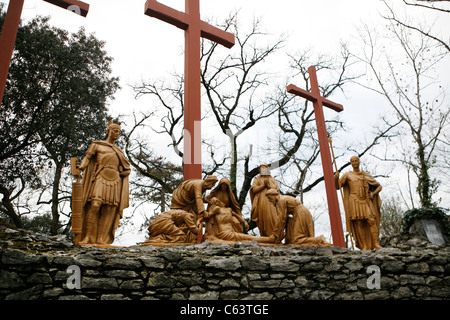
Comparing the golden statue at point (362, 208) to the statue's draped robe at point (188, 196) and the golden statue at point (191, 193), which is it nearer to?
the golden statue at point (191, 193)

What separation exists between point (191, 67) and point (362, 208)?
14.4ft

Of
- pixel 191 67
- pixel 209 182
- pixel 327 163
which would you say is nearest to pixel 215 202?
pixel 209 182

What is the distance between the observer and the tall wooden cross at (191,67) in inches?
265

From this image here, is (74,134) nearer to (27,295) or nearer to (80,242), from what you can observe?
(80,242)

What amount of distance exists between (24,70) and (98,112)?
272 cm

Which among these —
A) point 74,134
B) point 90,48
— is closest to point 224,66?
point 90,48

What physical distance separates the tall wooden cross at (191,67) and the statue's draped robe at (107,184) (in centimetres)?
132

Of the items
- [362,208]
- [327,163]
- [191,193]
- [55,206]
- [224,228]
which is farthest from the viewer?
[55,206]

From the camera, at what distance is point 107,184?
215 inches

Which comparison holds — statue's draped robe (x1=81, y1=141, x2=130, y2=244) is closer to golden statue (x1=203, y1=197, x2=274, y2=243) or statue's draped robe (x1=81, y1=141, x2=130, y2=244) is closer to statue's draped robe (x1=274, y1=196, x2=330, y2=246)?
golden statue (x1=203, y1=197, x2=274, y2=243)

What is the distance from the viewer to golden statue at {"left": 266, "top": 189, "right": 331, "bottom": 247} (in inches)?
233

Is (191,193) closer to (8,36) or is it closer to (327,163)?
(8,36)

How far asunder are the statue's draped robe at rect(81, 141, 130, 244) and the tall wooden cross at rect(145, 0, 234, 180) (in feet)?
4.33
